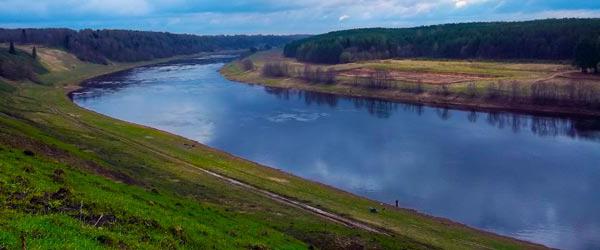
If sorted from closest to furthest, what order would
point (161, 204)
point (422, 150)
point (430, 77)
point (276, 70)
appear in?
1. point (161, 204)
2. point (422, 150)
3. point (430, 77)
4. point (276, 70)

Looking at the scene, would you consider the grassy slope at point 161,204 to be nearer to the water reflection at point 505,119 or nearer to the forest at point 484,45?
the water reflection at point 505,119

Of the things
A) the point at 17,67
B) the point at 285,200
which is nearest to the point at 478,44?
the point at 17,67

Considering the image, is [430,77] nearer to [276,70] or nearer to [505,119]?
[505,119]

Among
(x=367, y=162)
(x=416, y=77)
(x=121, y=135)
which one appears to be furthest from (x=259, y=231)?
(x=416, y=77)

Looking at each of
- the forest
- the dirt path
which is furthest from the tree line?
the forest

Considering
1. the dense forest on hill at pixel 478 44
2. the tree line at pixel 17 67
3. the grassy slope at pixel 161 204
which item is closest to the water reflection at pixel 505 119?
the dense forest on hill at pixel 478 44

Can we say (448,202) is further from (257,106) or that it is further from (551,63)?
(551,63)
